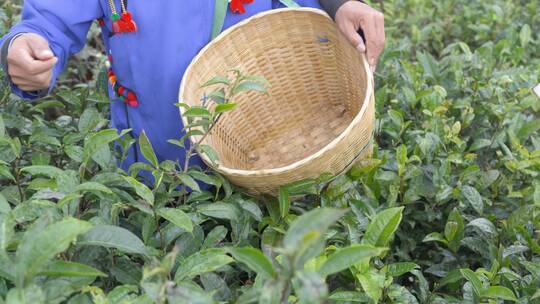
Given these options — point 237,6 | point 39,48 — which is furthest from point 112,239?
point 237,6

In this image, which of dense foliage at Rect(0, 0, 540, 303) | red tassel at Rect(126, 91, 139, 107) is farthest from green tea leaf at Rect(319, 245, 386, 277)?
red tassel at Rect(126, 91, 139, 107)

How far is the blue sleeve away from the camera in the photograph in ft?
4.45

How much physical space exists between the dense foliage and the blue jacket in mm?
114

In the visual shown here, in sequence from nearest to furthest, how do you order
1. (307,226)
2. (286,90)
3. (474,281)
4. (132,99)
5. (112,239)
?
(307,226), (112,239), (474,281), (132,99), (286,90)

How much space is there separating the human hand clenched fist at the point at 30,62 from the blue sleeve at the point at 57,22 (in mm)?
41

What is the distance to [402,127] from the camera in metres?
1.67

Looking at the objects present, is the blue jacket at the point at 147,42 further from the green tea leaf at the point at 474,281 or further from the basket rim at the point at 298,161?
the green tea leaf at the point at 474,281

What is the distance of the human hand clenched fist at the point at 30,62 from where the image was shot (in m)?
1.26

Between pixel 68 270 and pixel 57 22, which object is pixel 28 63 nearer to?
pixel 57 22

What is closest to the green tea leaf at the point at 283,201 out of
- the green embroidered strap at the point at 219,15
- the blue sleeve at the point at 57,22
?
the green embroidered strap at the point at 219,15

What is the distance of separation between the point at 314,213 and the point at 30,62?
0.82 m

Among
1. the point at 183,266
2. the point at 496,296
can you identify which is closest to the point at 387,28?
the point at 496,296

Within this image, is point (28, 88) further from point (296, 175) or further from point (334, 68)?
point (334, 68)

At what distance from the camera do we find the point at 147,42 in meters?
1.43
